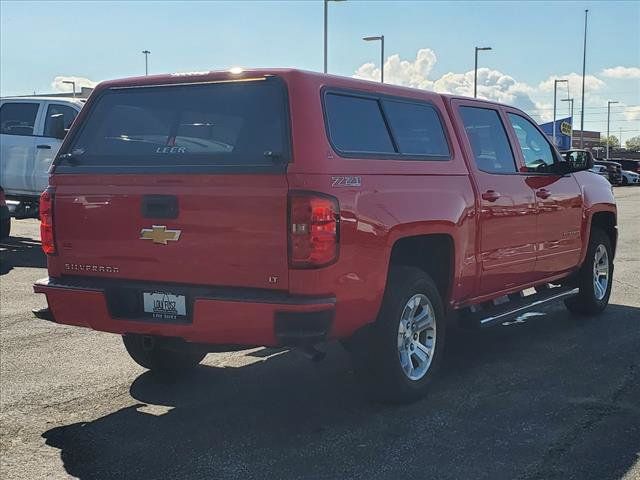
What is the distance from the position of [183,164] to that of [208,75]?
0.61m

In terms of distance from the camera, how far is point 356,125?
4.82 m

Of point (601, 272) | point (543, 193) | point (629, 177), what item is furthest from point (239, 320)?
point (629, 177)

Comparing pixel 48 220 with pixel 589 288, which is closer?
pixel 48 220

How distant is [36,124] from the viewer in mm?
13359

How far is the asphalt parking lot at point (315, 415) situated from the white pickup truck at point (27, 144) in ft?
22.4

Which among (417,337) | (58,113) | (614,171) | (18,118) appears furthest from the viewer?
(614,171)

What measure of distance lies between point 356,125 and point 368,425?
1.81 metres

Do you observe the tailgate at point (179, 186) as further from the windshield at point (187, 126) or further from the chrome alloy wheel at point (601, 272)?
the chrome alloy wheel at point (601, 272)

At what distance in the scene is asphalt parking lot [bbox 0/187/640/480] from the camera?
4062 millimetres

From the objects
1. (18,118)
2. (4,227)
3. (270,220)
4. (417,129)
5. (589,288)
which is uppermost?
(18,118)

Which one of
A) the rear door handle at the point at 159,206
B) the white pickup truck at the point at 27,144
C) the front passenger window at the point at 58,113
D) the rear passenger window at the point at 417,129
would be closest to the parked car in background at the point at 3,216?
the white pickup truck at the point at 27,144

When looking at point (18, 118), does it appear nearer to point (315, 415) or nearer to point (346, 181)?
point (315, 415)

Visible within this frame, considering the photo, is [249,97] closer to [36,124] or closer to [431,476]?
[431,476]

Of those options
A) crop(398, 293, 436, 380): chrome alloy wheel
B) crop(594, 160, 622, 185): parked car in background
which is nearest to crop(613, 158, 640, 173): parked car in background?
crop(594, 160, 622, 185): parked car in background
